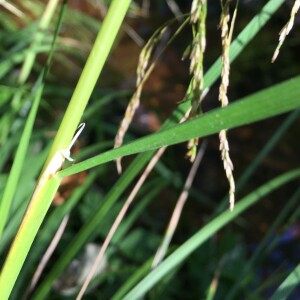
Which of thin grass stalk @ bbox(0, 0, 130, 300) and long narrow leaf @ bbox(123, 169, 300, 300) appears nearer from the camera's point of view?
thin grass stalk @ bbox(0, 0, 130, 300)

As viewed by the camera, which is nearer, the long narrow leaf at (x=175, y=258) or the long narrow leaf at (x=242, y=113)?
the long narrow leaf at (x=242, y=113)

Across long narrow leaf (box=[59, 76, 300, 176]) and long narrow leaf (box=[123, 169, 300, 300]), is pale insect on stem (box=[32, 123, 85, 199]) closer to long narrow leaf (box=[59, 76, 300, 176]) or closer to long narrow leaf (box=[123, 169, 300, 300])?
long narrow leaf (box=[59, 76, 300, 176])

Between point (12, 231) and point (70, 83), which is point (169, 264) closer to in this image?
point (12, 231)

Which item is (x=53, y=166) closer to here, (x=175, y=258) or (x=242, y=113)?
(x=242, y=113)

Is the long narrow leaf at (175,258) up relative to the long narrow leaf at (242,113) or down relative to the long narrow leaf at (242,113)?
up

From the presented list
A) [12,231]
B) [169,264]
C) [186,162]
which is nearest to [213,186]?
[186,162]

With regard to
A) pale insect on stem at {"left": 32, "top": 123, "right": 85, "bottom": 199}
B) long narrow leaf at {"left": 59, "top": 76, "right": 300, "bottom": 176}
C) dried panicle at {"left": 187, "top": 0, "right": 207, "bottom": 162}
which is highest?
dried panicle at {"left": 187, "top": 0, "right": 207, "bottom": 162}

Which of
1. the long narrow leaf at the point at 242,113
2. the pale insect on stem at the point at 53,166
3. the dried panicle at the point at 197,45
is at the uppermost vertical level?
the dried panicle at the point at 197,45

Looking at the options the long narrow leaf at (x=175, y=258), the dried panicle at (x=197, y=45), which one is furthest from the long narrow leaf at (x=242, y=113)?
the long narrow leaf at (x=175, y=258)

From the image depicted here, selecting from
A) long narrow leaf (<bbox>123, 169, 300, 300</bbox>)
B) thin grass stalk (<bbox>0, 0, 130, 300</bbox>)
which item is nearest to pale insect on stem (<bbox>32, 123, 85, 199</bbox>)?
thin grass stalk (<bbox>0, 0, 130, 300</bbox>)

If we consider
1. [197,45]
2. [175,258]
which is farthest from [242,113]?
[175,258]

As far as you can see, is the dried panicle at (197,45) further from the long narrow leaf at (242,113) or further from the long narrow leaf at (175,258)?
the long narrow leaf at (175,258)
